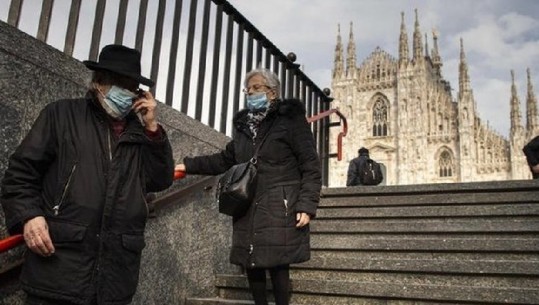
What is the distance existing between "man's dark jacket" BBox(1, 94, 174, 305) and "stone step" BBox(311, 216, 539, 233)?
8.72ft

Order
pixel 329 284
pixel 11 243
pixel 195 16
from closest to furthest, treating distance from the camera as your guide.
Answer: pixel 11 243
pixel 329 284
pixel 195 16

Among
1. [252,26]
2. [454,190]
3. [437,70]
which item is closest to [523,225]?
[454,190]

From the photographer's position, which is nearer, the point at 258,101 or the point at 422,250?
the point at 258,101

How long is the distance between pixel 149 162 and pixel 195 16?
2.27 m

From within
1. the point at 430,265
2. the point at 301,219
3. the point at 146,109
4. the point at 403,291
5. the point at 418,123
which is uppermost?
the point at 418,123

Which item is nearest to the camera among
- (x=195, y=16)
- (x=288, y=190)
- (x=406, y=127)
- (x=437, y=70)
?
(x=288, y=190)

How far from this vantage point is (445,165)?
35094mm

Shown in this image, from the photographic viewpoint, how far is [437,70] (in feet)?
141

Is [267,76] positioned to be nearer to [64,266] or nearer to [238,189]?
[238,189]

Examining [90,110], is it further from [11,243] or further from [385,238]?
[385,238]

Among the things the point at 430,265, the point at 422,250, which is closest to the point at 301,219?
the point at 430,265

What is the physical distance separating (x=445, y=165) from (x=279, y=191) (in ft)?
115

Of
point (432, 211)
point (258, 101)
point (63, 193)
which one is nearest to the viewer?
point (63, 193)

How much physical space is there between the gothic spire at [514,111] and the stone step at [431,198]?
3157 centimetres
